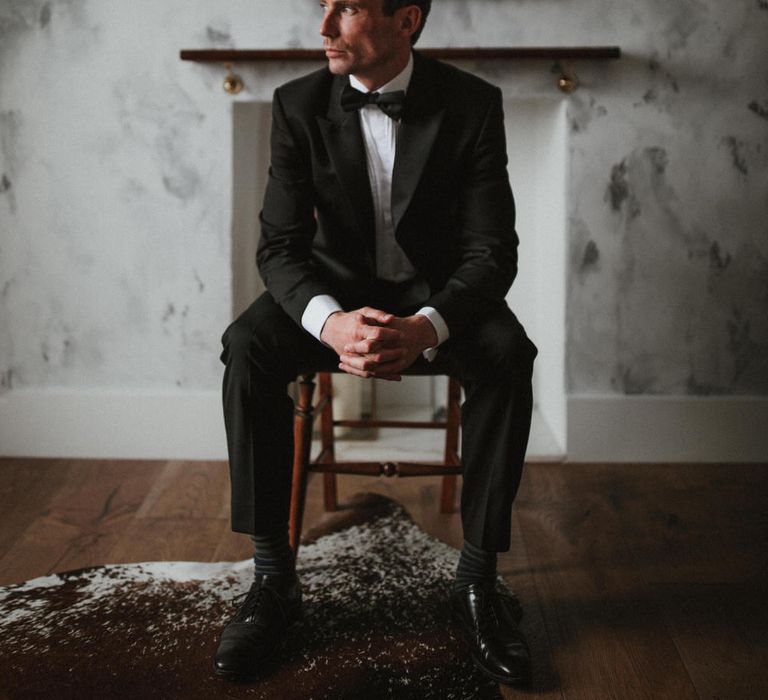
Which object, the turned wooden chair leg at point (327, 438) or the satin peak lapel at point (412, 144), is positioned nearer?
the satin peak lapel at point (412, 144)

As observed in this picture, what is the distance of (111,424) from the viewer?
2512 mm

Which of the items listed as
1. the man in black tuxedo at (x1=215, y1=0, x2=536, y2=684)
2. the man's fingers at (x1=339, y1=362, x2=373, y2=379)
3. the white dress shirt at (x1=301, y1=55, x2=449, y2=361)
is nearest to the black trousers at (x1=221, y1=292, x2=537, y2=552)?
the man in black tuxedo at (x1=215, y1=0, x2=536, y2=684)

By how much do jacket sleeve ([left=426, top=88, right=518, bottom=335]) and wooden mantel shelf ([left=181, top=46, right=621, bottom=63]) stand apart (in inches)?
23.3

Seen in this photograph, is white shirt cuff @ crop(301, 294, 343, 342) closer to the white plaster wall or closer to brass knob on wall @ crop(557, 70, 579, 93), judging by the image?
the white plaster wall

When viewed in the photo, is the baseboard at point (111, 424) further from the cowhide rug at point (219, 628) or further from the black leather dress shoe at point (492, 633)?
the black leather dress shoe at point (492, 633)

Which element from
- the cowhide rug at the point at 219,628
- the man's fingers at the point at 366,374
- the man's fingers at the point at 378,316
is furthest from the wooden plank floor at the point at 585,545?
the man's fingers at the point at 378,316

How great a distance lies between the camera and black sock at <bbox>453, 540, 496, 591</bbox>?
1.56m

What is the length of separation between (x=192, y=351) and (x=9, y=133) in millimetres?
808

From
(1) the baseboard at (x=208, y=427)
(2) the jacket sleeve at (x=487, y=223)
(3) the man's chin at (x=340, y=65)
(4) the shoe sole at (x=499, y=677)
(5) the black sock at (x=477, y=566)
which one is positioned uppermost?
(3) the man's chin at (x=340, y=65)

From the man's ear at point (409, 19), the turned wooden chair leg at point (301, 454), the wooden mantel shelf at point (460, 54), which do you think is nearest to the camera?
the man's ear at point (409, 19)

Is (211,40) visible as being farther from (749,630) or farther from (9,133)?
(749,630)

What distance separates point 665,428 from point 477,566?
114 cm

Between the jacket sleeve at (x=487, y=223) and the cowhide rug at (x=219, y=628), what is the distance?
0.58 meters

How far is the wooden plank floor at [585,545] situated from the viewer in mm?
1489
